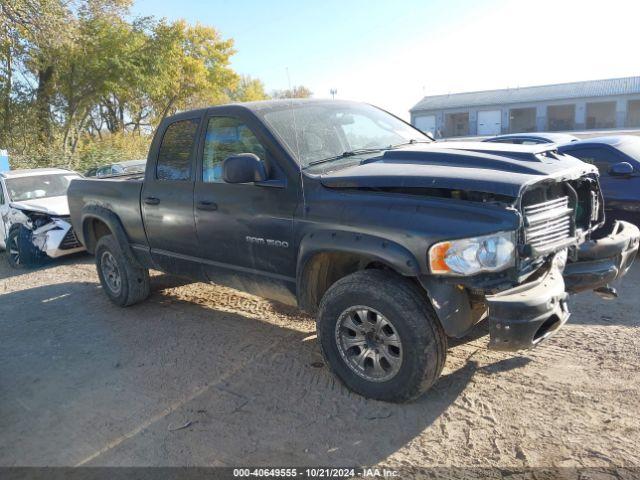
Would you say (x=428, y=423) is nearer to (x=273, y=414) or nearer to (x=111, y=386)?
(x=273, y=414)

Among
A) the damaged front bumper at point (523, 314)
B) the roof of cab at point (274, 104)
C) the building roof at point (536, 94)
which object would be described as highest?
the building roof at point (536, 94)

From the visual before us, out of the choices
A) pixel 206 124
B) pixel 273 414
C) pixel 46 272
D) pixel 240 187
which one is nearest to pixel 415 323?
pixel 273 414

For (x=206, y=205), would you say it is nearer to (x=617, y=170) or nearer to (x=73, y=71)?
(x=617, y=170)

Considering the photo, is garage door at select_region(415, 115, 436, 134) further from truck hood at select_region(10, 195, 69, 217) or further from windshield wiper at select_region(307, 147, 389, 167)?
windshield wiper at select_region(307, 147, 389, 167)

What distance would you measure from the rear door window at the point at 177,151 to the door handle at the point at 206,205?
330mm

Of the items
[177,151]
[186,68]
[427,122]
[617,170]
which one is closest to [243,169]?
[177,151]

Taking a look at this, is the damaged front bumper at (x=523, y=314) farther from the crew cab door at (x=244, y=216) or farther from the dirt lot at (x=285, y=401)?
the crew cab door at (x=244, y=216)

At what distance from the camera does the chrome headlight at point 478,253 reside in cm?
295

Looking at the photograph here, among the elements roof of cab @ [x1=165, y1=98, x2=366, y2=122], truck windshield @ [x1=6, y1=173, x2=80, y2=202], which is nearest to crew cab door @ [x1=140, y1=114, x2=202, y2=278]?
roof of cab @ [x1=165, y1=98, x2=366, y2=122]

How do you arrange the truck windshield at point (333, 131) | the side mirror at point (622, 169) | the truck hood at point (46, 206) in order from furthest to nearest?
the truck hood at point (46, 206)
the side mirror at point (622, 169)
the truck windshield at point (333, 131)

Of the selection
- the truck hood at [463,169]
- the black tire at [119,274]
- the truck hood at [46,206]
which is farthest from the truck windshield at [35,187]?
the truck hood at [463,169]

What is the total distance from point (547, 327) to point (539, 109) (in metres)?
42.8

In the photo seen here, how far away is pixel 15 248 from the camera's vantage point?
28.3 ft

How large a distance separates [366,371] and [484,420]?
80 cm
